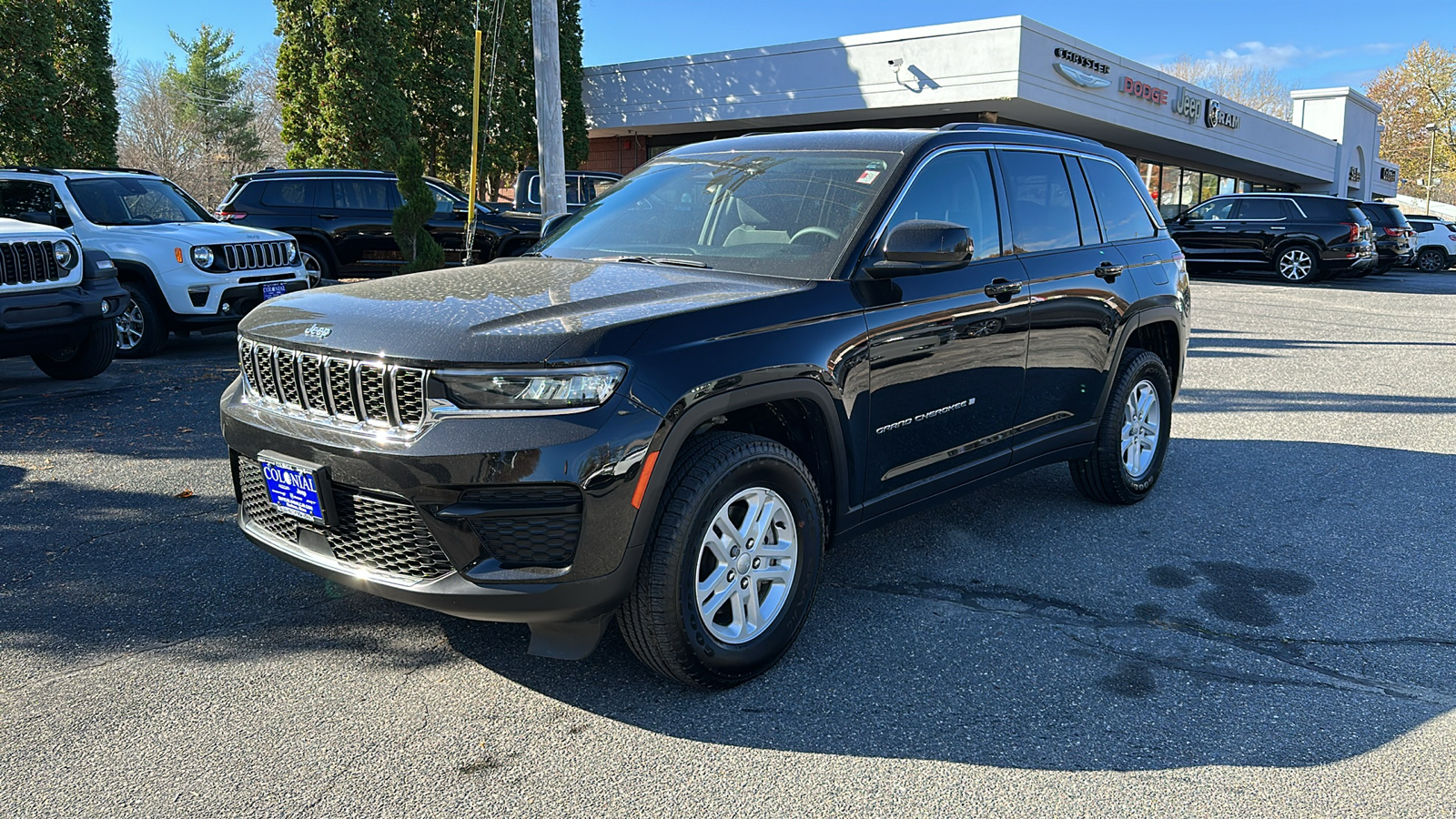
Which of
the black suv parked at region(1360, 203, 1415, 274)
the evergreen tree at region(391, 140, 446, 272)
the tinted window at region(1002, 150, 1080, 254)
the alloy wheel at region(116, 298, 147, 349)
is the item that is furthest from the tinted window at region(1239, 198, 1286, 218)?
the alloy wheel at region(116, 298, 147, 349)

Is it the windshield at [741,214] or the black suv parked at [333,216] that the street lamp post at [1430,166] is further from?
the windshield at [741,214]

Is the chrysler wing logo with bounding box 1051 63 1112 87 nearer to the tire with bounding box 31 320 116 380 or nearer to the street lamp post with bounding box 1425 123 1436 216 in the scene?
the tire with bounding box 31 320 116 380

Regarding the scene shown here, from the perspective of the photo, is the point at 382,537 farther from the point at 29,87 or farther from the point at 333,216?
the point at 29,87

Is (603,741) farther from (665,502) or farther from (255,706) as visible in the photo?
(255,706)

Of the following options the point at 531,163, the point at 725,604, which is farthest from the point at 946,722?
the point at 531,163

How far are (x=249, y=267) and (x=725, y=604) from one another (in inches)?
335

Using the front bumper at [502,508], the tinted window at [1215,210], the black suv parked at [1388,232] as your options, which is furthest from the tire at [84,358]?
the black suv parked at [1388,232]

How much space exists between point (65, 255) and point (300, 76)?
14.2 metres

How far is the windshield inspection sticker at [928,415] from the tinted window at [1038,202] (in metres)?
0.83

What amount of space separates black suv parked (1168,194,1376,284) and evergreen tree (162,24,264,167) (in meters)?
47.4

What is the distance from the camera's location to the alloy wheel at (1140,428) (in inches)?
213

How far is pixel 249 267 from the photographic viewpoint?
33.6 feet

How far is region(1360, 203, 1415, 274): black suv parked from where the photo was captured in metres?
24.2

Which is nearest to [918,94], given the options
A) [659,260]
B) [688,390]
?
[659,260]
